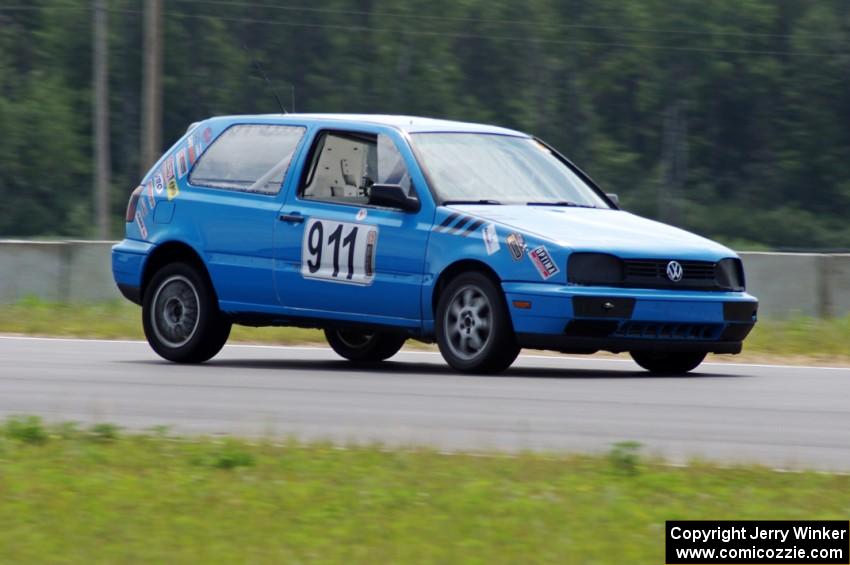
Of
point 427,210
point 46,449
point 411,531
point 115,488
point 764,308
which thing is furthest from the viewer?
point 764,308

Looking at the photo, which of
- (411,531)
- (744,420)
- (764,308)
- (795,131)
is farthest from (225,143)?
(795,131)

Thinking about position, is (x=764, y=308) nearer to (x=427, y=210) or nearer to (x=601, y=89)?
(x=427, y=210)

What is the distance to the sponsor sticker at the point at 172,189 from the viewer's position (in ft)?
44.9

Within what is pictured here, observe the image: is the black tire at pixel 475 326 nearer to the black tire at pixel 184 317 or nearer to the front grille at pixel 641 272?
the front grille at pixel 641 272

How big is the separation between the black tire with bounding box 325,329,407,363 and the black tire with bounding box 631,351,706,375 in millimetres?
1977

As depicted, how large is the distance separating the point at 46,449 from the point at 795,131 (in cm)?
5290

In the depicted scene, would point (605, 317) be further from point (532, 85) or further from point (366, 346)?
point (532, 85)

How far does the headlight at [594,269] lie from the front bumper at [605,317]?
0.20 feet

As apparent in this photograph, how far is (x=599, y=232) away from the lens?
39.2 feet

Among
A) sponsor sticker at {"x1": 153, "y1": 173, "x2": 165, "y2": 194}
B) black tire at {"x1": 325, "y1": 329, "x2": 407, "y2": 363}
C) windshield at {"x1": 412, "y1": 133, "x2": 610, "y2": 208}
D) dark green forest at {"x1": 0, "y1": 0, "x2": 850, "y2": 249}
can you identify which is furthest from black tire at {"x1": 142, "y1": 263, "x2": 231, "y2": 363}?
dark green forest at {"x1": 0, "y1": 0, "x2": 850, "y2": 249}

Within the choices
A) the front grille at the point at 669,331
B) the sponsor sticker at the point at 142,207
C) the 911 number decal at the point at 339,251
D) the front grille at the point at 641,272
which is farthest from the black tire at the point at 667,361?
the sponsor sticker at the point at 142,207

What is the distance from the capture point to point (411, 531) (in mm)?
6035

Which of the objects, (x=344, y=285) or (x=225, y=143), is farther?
(x=225, y=143)

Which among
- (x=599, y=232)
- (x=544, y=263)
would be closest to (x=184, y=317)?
(x=544, y=263)
